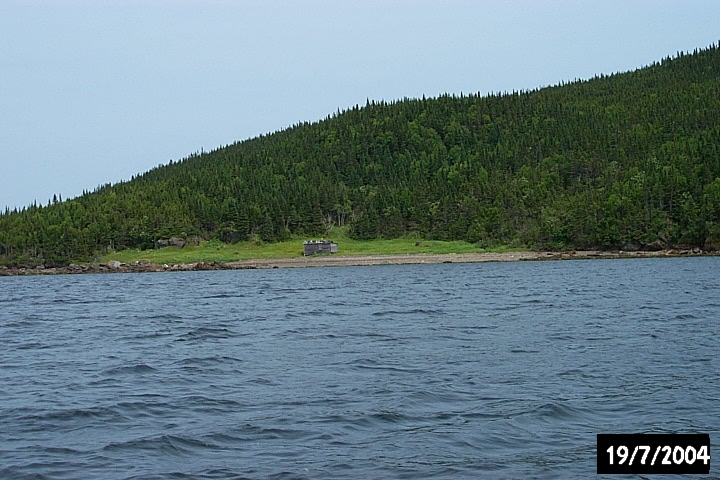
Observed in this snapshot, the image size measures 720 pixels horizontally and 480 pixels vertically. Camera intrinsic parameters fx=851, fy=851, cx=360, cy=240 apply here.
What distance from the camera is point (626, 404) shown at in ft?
65.1

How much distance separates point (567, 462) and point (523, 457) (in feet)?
2.72

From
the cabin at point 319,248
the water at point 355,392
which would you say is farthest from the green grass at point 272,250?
the water at point 355,392

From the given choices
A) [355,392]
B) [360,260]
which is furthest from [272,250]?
[355,392]

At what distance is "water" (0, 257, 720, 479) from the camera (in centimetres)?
1609

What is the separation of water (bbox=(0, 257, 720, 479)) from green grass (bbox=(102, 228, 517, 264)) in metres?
111

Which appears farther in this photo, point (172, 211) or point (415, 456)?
point (172, 211)

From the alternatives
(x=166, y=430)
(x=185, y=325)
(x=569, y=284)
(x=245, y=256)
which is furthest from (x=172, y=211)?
(x=166, y=430)

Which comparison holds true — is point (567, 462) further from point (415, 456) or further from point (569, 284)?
point (569, 284)
